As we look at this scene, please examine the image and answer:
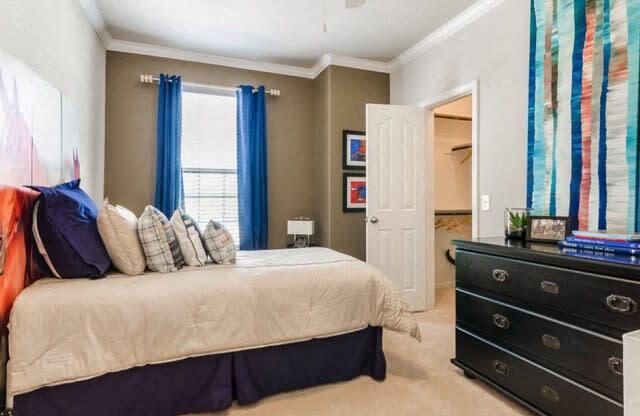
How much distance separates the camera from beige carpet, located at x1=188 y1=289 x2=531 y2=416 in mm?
1913

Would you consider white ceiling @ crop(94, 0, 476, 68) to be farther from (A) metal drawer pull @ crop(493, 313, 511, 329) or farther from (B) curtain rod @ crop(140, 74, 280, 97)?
(A) metal drawer pull @ crop(493, 313, 511, 329)

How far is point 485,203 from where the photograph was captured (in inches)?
115

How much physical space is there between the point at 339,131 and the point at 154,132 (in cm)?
205

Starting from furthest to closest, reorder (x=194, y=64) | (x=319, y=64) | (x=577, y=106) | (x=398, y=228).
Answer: (x=319, y=64) → (x=194, y=64) → (x=398, y=228) → (x=577, y=106)

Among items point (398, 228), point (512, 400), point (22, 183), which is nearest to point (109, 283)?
point (22, 183)

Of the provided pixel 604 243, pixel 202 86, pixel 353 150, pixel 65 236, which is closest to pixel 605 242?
pixel 604 243

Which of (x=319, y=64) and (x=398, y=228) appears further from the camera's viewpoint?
(x=319, y=64)

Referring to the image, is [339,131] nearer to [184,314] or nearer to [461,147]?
[461,147]

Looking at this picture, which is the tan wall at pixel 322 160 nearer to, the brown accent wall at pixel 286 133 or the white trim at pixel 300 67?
the brown accent wall at pixel 286 133

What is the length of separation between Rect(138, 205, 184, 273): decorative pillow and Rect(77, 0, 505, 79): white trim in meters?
2.08

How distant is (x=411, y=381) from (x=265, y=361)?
0.94 metres

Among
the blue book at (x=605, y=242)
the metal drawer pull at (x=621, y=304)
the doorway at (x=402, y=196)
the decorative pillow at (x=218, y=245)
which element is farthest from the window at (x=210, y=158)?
the metal drawer pull at (x=621, y=304)

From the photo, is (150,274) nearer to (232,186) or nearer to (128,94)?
(232,186)

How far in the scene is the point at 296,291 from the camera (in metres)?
2.03
